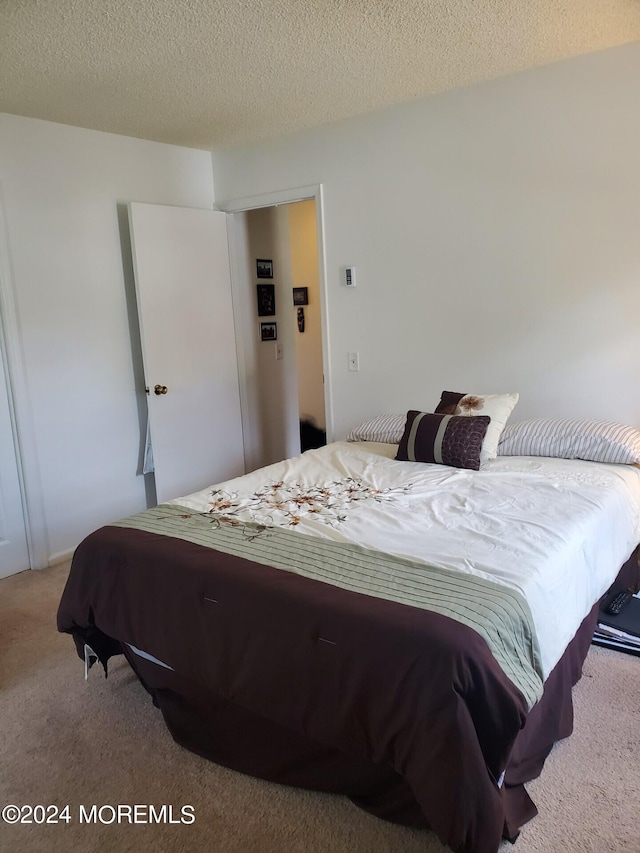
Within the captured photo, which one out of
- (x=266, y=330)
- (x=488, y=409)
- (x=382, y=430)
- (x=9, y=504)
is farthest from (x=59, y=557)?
(x=488, y=409)

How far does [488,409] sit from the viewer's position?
3.12 m

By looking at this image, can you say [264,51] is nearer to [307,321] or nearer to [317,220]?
[317,220]

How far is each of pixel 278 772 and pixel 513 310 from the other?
2457mm

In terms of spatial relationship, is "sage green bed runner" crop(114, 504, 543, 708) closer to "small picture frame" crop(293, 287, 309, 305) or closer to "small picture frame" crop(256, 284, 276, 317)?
"small picture frame" crop(256, 284, 276, 317)

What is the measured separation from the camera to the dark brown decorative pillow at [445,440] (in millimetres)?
2932

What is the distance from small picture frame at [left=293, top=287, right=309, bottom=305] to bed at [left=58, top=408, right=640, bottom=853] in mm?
3430

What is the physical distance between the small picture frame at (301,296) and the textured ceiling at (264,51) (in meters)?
2.29

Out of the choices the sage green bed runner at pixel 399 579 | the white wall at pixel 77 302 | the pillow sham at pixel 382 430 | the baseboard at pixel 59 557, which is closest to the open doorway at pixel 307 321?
the white wall at pixel 77 302

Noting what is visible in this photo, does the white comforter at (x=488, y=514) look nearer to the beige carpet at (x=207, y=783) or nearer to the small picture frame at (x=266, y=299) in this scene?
the beige carpet at (x=207, y=783)

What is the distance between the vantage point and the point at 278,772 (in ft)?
6.28

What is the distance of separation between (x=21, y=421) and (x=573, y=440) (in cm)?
283

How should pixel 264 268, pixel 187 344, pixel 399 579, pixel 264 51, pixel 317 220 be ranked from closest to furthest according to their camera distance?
pixel 399 579 → pixel 264 51 → pixel 317 220 → pixel 187 344 → pixel 264 268

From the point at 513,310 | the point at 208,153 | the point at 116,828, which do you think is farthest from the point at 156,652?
the point at 208,153

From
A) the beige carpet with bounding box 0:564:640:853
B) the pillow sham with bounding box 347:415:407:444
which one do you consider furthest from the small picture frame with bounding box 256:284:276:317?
the beige carpet with bounding box 0:564:640:853
